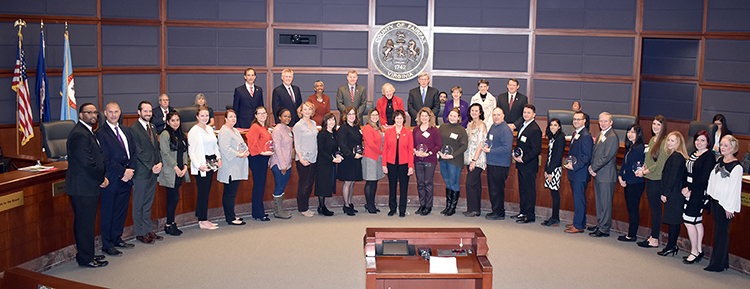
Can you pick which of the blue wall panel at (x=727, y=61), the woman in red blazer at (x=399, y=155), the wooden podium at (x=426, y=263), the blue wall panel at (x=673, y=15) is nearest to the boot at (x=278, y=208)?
the woman in red blazer at (x=399, y=155)

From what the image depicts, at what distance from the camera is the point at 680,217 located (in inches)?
238

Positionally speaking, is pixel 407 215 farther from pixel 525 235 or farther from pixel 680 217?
pixel 680 217

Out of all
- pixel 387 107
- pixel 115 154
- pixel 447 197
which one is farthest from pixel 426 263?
pixel 387 107

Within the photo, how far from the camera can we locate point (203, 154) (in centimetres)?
670

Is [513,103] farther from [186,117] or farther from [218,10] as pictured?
[218,10]

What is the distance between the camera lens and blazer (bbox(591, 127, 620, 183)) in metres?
6.77

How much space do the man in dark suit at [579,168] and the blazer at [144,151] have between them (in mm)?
4860

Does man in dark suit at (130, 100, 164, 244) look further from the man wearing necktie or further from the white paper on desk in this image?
the man wearing necktie

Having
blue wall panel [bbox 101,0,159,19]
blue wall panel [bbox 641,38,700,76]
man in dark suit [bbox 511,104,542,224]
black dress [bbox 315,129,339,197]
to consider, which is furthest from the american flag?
blue wall panel [bbox 641,38,700,76]

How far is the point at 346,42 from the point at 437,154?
388cm

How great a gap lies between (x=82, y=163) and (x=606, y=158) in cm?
564

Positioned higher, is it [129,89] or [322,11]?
[322,11]

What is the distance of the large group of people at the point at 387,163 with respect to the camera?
18.6 feet

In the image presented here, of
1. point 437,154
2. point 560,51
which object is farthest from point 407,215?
point 560,51
